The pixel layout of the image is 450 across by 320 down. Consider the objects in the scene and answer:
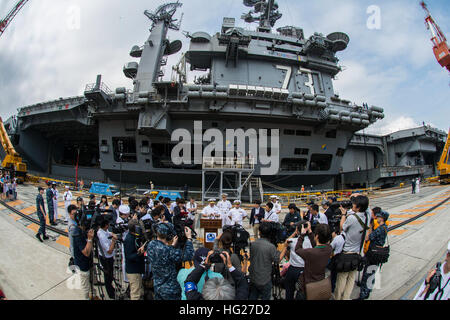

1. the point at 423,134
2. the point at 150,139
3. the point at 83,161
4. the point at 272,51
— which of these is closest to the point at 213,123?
the point at 150,139

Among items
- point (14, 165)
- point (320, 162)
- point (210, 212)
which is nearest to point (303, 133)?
point (320, 162)

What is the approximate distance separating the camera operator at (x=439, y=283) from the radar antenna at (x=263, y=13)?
28755 mm

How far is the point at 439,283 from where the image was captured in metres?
2.09

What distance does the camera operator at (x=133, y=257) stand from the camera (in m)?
3.01

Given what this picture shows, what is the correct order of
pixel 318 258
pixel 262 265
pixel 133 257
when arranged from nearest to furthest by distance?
1. pixel 318 258
2. pixel 262 265
3. pixel 133 257

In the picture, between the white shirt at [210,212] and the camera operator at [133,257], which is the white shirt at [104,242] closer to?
the camera operator at [133,257]

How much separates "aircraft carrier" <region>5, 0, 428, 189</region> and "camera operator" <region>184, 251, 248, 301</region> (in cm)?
1493

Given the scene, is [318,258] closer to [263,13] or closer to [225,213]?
[225,213]

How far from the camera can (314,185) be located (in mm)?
22359

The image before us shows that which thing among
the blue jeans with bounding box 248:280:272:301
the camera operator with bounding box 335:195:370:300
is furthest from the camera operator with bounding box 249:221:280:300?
the camera operator with bounding box 335:195:370:300

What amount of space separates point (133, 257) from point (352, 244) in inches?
142

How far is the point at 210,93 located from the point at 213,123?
327cm

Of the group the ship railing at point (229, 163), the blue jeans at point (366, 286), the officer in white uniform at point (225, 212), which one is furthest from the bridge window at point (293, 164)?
the blue jeans at point (366, 286)

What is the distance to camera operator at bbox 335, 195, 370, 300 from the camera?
3.05m
